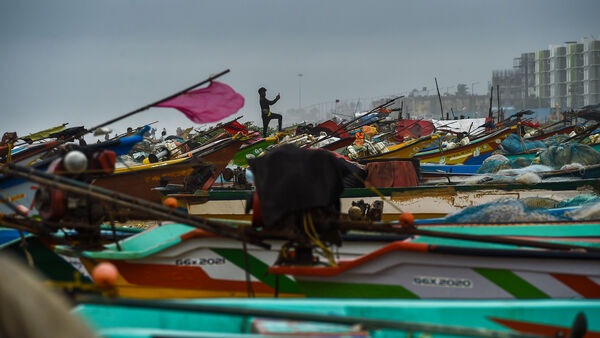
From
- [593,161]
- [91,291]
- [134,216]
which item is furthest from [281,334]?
[593,161]

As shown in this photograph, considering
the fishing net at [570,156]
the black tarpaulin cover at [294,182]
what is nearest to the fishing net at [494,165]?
the fishing net at [570,156]

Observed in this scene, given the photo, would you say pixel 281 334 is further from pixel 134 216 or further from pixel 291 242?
pixel 134 216

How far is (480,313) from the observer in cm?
524

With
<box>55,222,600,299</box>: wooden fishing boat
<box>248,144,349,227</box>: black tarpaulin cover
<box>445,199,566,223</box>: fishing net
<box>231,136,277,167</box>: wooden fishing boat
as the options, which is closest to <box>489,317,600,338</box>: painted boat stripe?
<box>55,222,600,299</box>: wooden fishing boat

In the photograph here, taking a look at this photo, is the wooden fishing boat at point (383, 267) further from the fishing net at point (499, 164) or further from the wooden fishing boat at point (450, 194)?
the fishing net at point (499, 164)

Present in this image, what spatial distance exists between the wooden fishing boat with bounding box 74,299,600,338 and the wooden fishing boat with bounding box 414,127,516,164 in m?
17.3

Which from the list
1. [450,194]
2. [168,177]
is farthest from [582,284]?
[168,177]

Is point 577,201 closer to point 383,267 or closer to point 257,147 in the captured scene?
point 383,267

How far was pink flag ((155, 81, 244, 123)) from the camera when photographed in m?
6.94

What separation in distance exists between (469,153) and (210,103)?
16953mm

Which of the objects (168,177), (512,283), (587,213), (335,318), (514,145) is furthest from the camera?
Result: (514,145)

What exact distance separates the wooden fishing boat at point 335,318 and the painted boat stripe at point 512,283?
3.51 feet

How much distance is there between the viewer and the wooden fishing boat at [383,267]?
6.54 m

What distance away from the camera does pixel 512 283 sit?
6.63 m
